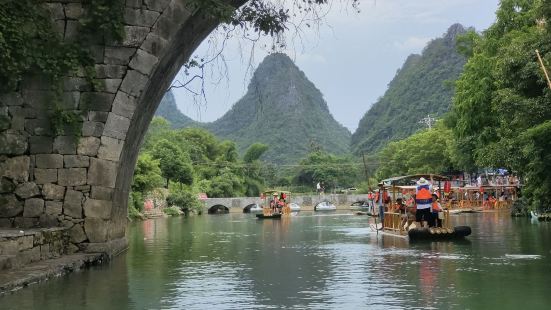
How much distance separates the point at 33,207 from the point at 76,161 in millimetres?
976

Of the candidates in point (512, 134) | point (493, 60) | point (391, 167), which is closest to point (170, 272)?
point (512, 134)

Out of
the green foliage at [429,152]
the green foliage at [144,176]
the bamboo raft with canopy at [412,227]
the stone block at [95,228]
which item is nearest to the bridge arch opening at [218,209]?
the green foliage at [429,152]

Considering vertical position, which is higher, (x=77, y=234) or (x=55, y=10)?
(x=55, y=10)

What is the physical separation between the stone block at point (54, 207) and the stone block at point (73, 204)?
6cm

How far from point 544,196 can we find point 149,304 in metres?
10.9

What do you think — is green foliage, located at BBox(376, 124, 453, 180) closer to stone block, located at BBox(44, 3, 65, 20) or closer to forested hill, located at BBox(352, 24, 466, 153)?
stone block, located at BBox(44, 3, 65, 20)

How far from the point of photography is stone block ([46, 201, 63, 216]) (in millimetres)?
10211

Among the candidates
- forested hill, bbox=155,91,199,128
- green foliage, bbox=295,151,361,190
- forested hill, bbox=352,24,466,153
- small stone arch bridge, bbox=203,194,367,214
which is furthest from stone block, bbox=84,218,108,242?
forested hill, bbox=155,91,199,128

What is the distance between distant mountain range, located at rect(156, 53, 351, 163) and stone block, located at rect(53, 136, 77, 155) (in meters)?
104

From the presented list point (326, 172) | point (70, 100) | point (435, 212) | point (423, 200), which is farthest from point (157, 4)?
point (326, 172)

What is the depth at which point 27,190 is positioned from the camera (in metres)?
10.2

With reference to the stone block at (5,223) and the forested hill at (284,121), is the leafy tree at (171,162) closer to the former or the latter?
the stone block at (5,223)

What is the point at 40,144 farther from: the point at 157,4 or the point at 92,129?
the point at 157,4

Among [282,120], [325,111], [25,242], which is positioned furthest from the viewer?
[325,111]
